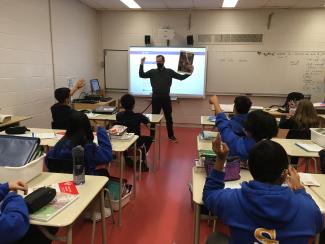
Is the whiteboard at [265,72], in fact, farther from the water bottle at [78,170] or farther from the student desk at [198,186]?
the water bottle at [78,170]

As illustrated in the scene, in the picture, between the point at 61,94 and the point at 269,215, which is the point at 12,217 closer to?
the point at 269,215

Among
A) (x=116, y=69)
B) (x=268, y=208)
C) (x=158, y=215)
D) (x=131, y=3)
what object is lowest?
(x=158, y=215)

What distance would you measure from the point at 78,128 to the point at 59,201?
2.36 ft

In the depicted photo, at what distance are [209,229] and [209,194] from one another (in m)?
1.42

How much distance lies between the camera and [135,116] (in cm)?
368

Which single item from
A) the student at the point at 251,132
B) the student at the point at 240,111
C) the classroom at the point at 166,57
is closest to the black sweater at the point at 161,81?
the classroom at the point at 166,57

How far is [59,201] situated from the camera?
4.95ft

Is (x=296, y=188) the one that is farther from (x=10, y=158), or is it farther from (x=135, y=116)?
(x=135, y=116)

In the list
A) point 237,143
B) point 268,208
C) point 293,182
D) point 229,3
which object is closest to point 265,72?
point 229,3

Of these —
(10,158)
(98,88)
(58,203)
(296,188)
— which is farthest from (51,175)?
(98,88)

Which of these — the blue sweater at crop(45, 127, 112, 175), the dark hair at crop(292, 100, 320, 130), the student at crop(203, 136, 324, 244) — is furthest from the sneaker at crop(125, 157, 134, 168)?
the student at crop(203, 136, 324, 244)

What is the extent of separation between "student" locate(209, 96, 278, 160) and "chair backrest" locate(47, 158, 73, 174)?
47.1 inches

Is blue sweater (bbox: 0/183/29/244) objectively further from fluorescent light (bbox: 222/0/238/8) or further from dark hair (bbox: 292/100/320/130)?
fluorescent light (bbox: 222/0/238/8)

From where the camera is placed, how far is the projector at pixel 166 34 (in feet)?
20.8
